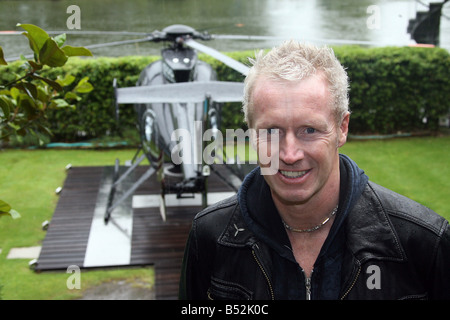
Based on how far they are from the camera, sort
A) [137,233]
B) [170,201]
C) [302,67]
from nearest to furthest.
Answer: [302,67] → [137,233] → [170,201]

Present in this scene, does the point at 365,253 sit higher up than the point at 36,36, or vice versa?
the point at 36,36

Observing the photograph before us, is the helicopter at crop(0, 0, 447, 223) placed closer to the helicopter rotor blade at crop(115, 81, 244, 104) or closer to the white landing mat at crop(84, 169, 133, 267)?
the helicopter rotor blade at crop(115, 81, 244, 104)

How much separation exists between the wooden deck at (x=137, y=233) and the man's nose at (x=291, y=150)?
4.49 metres

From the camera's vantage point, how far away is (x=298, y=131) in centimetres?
179

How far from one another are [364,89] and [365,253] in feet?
31.6

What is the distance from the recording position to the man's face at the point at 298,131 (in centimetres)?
175

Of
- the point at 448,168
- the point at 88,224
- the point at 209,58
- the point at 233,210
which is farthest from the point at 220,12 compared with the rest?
the point at 233,210

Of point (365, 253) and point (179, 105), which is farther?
point (179, 105)

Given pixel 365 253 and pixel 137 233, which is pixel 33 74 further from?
pixel 137 233

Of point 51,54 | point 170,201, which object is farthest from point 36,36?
point 170,201

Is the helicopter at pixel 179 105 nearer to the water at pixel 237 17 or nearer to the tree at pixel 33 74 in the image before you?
the tree at pixel 33 74

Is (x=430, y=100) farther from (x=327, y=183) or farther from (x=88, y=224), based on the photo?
(x=327, y=183)

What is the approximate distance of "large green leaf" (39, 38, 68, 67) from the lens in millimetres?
2541

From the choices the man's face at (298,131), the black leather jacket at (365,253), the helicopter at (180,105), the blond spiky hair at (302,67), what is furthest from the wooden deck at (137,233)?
the blond spiky hair at (302,67)
